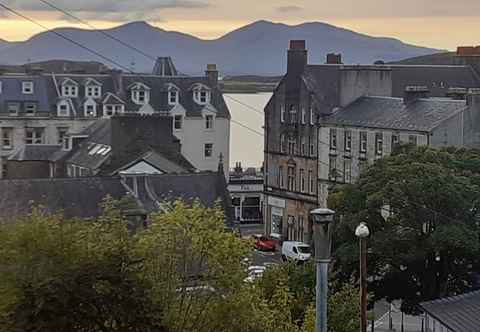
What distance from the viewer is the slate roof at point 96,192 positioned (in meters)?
34.4

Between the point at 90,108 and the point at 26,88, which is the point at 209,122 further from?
the point at 26,88

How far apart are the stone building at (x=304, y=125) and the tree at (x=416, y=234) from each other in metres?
20.6

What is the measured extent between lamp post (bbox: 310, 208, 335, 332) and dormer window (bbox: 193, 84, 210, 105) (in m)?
59.6

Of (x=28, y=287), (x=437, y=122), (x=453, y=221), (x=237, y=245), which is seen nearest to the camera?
(x=28, y=287)

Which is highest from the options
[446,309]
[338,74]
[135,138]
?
[338,74]

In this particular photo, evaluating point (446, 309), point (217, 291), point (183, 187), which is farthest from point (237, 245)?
point (183, 187)

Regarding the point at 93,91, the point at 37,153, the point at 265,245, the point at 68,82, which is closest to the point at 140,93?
the point at 93,91

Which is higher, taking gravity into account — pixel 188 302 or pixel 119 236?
pixel 119 236

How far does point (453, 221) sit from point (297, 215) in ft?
86.0

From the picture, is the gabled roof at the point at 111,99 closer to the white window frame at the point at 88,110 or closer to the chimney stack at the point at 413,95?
the white window frame at the point at 88,110

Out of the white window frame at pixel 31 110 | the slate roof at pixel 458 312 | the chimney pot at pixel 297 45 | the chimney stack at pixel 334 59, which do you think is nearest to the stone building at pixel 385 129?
the chimney pot at pixel 297 45

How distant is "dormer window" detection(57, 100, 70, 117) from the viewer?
2810 inches

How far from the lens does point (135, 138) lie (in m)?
46.7

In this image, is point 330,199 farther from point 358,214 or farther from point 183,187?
point 183,187
